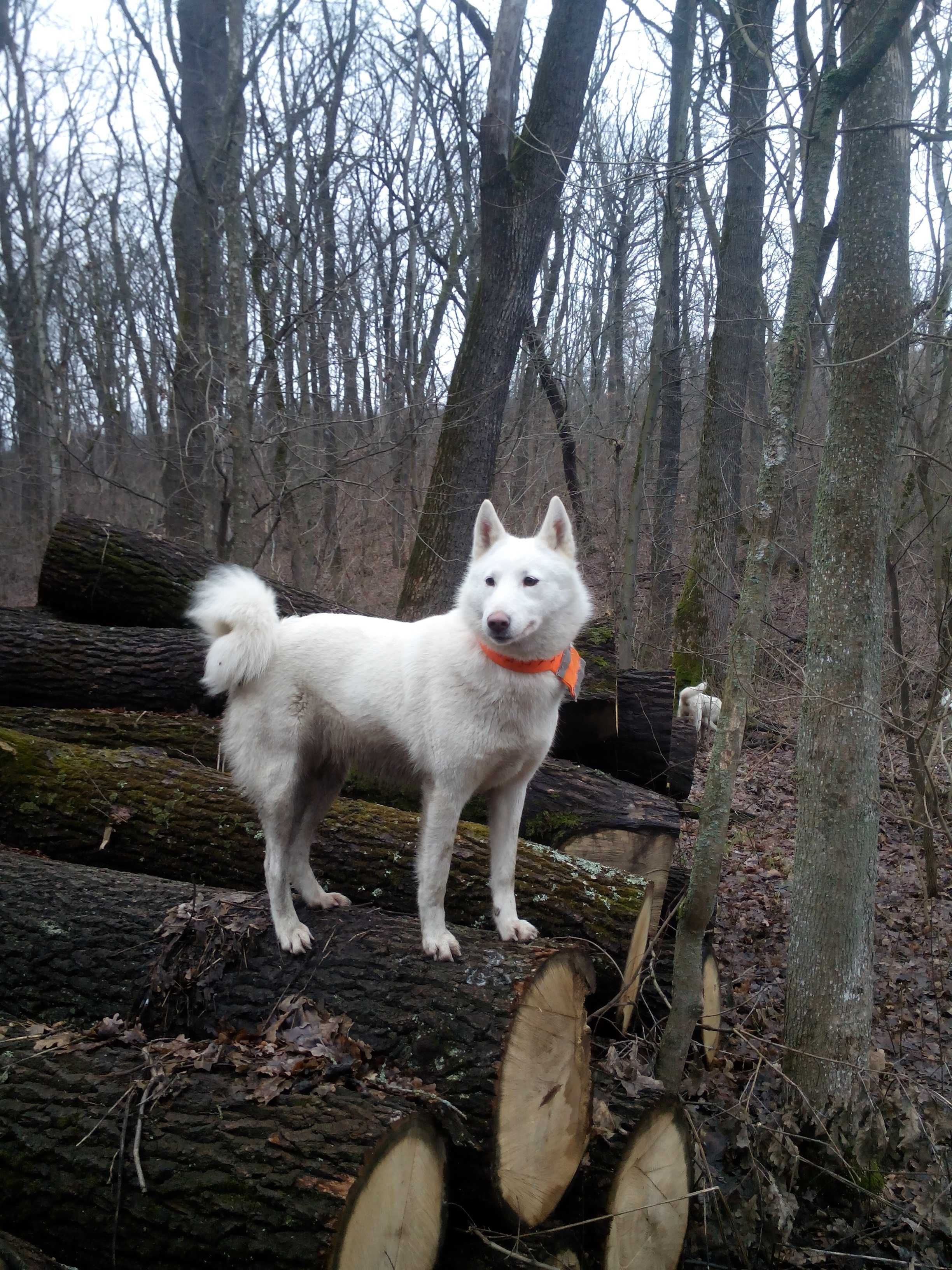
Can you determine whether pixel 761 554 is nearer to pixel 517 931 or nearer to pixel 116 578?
pixel 517 931

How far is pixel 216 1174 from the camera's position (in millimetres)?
2480

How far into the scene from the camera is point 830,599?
13.4 ft

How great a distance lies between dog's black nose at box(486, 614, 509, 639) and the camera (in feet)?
11.1

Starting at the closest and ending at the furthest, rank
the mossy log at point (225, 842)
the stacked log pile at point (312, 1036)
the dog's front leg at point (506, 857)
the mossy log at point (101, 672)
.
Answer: the stacked log pile at point (312, 1036) < the dog's front leg at point (506, 857) < the mossy log at point (225, 842) < the mossy log at point (101, 672)

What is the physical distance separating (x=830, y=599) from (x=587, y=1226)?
2.83 metres

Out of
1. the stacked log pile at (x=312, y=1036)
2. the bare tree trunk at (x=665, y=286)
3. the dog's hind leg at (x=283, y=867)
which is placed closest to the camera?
the stacked log pile at (x=312, y=1036)

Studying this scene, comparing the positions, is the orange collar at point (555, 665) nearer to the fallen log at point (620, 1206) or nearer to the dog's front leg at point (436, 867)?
the dog's front leg at point (436, 867)

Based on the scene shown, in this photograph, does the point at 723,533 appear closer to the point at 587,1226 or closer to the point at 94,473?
the point at 94,473

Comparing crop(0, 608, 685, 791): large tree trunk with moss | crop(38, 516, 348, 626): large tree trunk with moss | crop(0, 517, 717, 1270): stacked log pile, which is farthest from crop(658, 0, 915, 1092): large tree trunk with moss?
crop(38, 516, 348, 626): large tree trunk with moss

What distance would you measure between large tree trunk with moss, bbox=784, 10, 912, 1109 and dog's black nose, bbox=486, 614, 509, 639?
1.67m

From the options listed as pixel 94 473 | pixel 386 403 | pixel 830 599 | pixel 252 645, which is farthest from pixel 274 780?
pixel 386 403

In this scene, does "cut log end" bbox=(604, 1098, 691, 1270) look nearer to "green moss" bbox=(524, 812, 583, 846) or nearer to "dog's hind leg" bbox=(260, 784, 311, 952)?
"dog's hind leg" bbox=(260, 784, 311, 952)

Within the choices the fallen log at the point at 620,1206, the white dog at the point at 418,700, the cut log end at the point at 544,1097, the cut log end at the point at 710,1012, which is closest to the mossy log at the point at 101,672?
the white dog at the point at 418,700

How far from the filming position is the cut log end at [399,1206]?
2.35m
